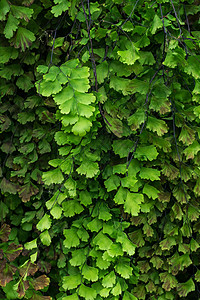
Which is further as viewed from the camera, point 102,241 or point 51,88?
point 102,241

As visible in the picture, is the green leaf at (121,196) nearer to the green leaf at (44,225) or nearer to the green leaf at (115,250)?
the green leaf at (115,250)

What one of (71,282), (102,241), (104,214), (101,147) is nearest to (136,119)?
(101,147)

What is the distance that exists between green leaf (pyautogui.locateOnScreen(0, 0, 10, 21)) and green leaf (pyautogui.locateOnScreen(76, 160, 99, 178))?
0.65m

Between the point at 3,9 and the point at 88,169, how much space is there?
2.34 feet

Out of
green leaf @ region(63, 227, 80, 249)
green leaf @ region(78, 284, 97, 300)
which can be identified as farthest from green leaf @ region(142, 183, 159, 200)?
green leaf @ region(78, 284, 97, 300)

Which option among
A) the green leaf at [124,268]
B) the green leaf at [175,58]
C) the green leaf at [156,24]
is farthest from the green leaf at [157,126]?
the green leaf at [124,268]

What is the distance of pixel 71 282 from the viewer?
1364 mm

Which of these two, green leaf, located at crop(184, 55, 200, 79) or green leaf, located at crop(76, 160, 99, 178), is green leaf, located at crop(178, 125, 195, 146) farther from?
green leaf, located at crop(76, 160, 99, 178)

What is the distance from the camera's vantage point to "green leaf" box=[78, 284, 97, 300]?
133 centimetres

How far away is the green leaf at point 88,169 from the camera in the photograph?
118cm

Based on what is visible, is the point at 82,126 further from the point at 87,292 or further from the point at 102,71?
the point at 87,292

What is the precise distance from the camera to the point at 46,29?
1446 millimetres

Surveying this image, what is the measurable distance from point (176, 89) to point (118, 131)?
1.11ft

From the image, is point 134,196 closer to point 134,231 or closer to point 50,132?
point 134,231
